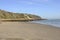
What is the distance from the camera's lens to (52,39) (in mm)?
8953

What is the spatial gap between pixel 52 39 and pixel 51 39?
61 millimetres

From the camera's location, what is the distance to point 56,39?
29.2 ft

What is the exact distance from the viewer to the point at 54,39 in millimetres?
8922

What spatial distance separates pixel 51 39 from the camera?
8953mm

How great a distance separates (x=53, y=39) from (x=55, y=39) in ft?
0.39

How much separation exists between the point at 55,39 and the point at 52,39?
0.59 feet

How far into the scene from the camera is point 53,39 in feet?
29.3

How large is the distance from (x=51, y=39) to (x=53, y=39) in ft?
0.39

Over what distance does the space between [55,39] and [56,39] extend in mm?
60

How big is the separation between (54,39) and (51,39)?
180 mm

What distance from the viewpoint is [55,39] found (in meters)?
8.91
